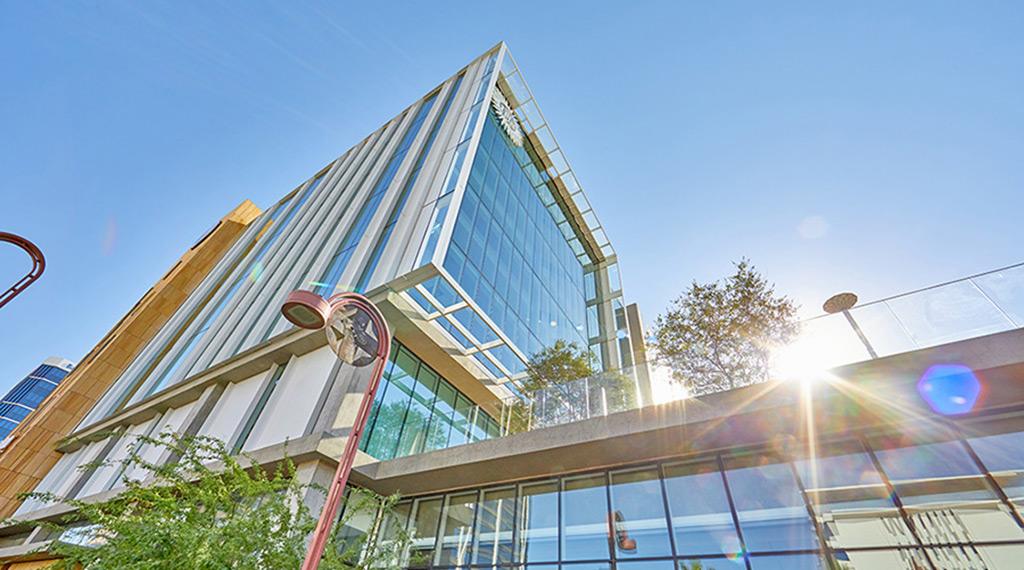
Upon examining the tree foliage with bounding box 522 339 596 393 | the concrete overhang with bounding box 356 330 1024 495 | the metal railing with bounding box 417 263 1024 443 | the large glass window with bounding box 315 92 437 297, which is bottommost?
the concrete overhang with bounding box 356 330 1024 495

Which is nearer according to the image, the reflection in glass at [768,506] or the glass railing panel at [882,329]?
the reflection in glass at [768,506]

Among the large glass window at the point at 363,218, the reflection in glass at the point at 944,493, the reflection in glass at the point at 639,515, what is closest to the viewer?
the reflection in glass at the point at 944,493

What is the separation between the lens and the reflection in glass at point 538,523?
30.6 ft

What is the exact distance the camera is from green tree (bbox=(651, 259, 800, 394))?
543 inches

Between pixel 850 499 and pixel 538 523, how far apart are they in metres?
6.16

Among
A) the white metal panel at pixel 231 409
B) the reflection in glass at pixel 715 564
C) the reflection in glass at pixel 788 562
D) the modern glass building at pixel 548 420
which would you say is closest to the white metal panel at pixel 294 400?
the modern glass building at pixel 548 420

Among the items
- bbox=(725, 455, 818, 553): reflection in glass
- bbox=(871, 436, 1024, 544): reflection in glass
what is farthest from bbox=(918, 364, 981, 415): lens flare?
bbox=(725, 455, 818, 553): reflection in glass

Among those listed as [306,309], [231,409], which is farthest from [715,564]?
[231,409]

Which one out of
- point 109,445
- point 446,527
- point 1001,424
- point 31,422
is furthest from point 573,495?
point 31,422

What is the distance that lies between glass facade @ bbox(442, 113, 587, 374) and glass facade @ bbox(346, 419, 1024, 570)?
6858 mm

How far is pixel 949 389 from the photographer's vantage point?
7328 millimetres

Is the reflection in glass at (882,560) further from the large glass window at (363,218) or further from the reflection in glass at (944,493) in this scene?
the large glass window at (363,218)

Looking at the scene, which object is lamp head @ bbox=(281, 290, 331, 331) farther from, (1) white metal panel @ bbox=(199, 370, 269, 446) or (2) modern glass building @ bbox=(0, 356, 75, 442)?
(2) modern glass building @ bbox=(0, 356, 75, 442)

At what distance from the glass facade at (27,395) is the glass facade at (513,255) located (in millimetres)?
164403
